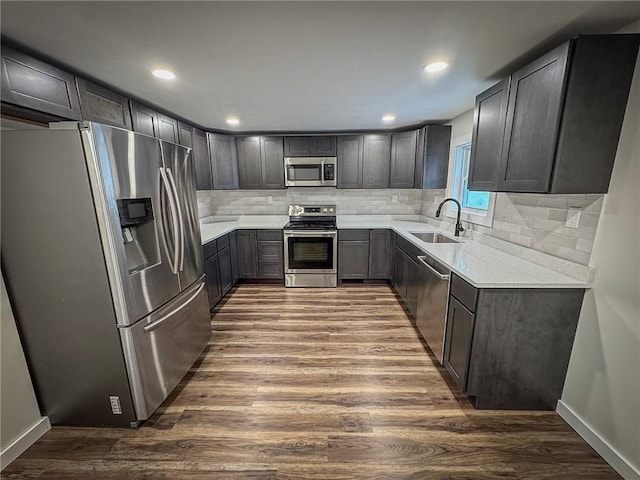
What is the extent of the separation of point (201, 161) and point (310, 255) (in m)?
2.00

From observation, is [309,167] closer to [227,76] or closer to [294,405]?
[227,76]

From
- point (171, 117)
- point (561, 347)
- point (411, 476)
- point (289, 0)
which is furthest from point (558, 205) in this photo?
point (171, 117)

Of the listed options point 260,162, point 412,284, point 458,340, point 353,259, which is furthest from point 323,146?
point 458,340

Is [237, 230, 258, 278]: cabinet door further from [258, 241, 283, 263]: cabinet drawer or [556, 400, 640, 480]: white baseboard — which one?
[556, 400, 640, 480]: white baseboard

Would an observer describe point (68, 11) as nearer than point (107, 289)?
Yes

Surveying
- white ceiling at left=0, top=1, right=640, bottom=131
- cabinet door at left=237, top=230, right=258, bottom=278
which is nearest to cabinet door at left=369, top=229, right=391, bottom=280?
cabinet door at left=237, top=230, right=258, bottom=278

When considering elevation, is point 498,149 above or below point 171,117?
below

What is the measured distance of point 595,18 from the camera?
1.24m

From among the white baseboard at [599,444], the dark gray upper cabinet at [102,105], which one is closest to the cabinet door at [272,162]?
the dark gray upper cabinet at [102,105]

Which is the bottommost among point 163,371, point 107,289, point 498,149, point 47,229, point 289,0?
point 163,371

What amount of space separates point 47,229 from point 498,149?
2.83 meters

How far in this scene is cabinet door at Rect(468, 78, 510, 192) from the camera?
70.6 inches

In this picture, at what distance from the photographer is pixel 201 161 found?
11.4 feet

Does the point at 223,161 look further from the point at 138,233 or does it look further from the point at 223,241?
the point at 138,233
